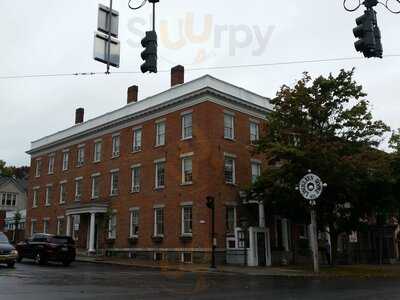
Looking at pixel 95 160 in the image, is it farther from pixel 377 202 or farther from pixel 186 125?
pixel 377 202

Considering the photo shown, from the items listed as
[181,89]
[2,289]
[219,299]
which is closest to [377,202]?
[181,89]

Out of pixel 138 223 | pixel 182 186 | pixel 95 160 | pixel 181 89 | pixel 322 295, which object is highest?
pixel 181 89

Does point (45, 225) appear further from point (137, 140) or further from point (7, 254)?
point (7, 254)

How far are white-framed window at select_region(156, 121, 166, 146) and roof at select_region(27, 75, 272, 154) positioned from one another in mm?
1366

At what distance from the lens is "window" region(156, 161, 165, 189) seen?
36.6m

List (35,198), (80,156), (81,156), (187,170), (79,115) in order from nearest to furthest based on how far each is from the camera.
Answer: (187,170) → (81,156) → (80,156) → (79,115) → (35,198)

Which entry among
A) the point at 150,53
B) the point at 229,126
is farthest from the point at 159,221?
the point at 150,53

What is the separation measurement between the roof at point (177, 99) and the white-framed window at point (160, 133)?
1366 mm

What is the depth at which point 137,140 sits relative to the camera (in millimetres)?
40000

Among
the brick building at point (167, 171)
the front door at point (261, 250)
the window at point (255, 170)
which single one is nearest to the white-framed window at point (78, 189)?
the brick building at point (167, 171)

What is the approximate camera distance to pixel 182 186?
3459 cm

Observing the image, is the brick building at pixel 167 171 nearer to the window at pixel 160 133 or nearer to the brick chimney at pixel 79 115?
the window at pixel 160 133

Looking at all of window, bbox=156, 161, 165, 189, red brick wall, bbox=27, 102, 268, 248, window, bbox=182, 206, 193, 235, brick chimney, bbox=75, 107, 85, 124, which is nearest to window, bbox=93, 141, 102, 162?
red brick wall, bbox=27, 102, 268, 248

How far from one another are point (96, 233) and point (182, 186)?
1166 centimetres
